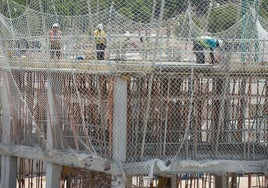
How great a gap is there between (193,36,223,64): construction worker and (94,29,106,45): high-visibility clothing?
235 centimetres

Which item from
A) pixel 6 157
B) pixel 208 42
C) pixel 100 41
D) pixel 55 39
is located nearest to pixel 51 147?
pixel 6 157

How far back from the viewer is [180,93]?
22.9 metres

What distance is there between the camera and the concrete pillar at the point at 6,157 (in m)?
26.6

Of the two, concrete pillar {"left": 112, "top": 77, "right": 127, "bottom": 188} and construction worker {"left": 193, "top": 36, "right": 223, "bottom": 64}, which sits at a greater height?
construction worker {"left": 193, "top": 36, "right": 223, "bottom": 64}

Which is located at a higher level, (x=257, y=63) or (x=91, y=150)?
(x=257, y=63)

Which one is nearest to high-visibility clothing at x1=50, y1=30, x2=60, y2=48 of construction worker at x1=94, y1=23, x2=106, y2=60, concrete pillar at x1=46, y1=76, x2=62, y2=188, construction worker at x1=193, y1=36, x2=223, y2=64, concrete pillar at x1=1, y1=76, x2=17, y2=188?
concrete pillar at x1=46, y1=76, x2=62, y2=188

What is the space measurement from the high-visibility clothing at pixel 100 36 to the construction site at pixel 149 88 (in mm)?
112

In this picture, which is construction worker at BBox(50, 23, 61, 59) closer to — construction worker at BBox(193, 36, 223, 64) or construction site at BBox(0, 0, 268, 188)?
construction site at BBox(0, 0, 268, 188)

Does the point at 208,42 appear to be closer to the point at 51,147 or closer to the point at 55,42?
the point at 55,42

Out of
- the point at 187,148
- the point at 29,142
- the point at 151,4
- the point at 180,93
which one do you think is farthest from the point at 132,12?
the point at 29,142

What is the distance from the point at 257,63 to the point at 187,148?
9.55ft

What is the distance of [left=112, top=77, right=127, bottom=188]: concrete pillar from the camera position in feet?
72.9

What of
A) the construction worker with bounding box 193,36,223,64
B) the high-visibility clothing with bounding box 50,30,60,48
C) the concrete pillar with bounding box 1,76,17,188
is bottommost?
the concrete pillar with bounding box 1,76,17,188

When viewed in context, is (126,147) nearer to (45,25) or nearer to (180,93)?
(180,93)
